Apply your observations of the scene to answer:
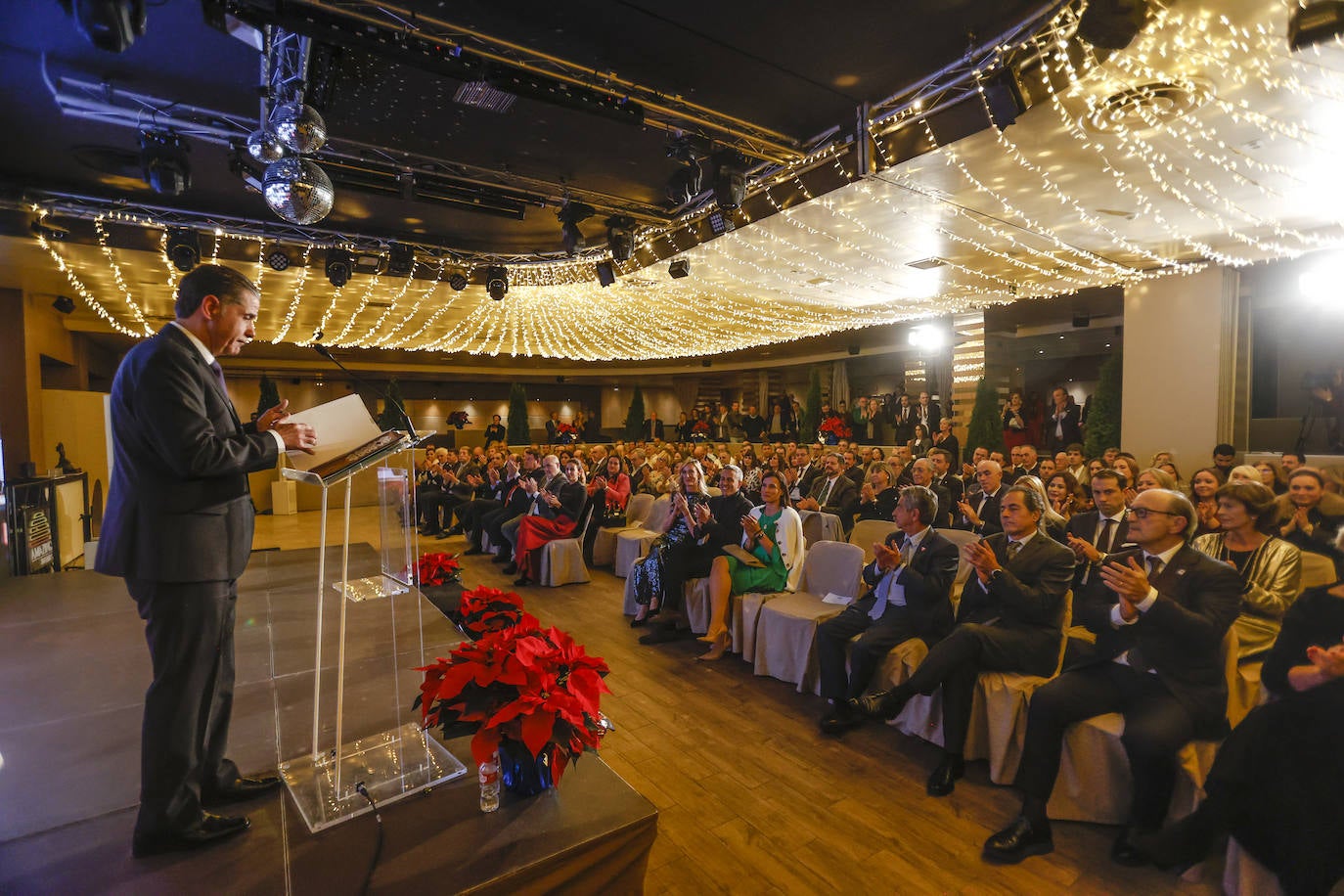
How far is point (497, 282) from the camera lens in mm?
7277

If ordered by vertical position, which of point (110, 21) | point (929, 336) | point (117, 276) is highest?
point (117, 276)

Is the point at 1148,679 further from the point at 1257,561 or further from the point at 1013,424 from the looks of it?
the point at 1013,424

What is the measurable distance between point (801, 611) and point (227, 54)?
4642mm

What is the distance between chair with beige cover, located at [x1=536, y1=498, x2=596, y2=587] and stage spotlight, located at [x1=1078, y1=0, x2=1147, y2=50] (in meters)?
5.10

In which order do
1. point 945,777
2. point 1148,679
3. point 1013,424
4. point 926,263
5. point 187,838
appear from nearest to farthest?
point 187,838, point 1148,679, point 945,777, point 926,263, point 1013,424

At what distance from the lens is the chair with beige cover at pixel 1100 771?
2.25m

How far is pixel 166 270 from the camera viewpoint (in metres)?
7.28

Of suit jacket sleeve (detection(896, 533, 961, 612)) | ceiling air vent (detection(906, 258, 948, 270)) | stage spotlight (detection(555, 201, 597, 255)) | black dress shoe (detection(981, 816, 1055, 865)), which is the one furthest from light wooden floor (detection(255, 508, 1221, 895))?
ceiling air vent (detection(906, 258, 948, 270))

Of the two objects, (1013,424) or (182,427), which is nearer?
(182,427)

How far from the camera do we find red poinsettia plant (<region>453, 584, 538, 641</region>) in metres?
2.74

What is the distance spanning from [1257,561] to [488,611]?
11.3 ft

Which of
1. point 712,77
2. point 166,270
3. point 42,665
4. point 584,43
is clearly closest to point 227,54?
point 584,43

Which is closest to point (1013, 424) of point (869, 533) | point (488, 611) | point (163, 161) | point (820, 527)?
point (820, 527)

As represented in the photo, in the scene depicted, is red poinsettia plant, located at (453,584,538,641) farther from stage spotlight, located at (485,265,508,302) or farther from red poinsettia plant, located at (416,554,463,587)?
stage spotlight, located at (485,265,508,302)
